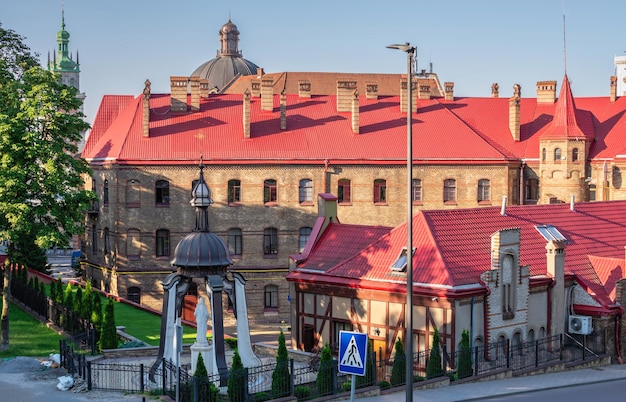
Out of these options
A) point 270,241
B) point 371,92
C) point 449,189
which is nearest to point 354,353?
point 270,241

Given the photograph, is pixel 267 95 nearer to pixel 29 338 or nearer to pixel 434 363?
pixel 29 338

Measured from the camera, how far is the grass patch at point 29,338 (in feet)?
126

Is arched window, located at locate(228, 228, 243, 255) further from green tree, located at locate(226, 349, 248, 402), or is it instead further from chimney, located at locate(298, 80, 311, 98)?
green tree, located at locate(226, 349, 248, 402)

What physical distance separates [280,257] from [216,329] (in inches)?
1099

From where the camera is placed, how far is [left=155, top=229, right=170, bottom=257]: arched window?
194 feet

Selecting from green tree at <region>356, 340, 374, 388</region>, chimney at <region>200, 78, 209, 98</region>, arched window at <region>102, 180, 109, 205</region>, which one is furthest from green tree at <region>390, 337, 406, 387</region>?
chimney at <region>200, 78, 209, 98</region>

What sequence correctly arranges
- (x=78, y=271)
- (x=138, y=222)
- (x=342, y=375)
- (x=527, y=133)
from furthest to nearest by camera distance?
(x=78, y=271) → (x=527, y=133) → (x=138, y=222) → (x=342, y=375)

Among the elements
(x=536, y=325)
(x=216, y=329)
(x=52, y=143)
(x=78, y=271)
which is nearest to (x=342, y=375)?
(x=216, y=329)

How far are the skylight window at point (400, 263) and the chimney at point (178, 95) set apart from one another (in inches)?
1101

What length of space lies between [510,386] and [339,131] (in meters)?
32.4

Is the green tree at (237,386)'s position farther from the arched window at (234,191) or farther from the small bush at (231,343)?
the arched window at (234,191)

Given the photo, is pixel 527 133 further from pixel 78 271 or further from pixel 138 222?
pixel 78 271

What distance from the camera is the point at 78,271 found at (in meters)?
72.6

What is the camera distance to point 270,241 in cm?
6031
